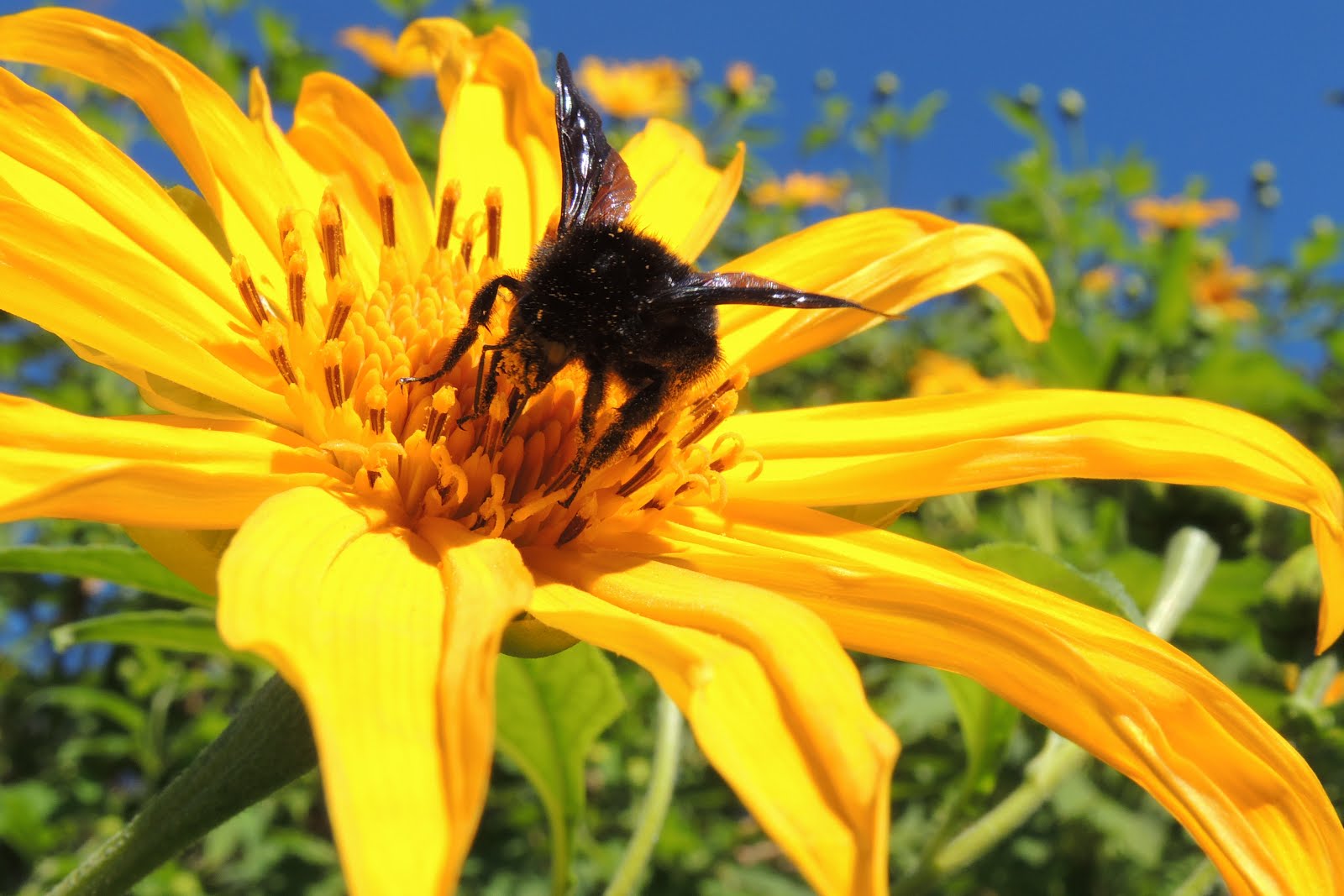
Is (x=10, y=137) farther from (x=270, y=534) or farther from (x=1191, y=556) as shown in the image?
(x=1191, y=556)

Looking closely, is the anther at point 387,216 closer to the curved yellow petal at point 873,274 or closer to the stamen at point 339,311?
the stamen at point 339,311

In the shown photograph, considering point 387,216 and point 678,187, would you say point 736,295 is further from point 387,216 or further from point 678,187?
point 678,187

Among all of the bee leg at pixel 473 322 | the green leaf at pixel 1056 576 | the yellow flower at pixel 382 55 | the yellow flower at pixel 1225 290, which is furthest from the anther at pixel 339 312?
the yellow flower at pixel 1225 290

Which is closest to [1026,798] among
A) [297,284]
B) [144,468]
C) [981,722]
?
[981,722]

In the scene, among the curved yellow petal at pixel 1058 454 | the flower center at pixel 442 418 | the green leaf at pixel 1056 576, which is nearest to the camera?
the flower center at pixel 442 418

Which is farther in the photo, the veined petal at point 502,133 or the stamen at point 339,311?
the veined petal at point 502,133

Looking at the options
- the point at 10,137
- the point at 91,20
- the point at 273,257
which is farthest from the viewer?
the point at 273,257

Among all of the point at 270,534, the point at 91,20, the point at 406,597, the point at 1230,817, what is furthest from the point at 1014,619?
the point at 91,20
